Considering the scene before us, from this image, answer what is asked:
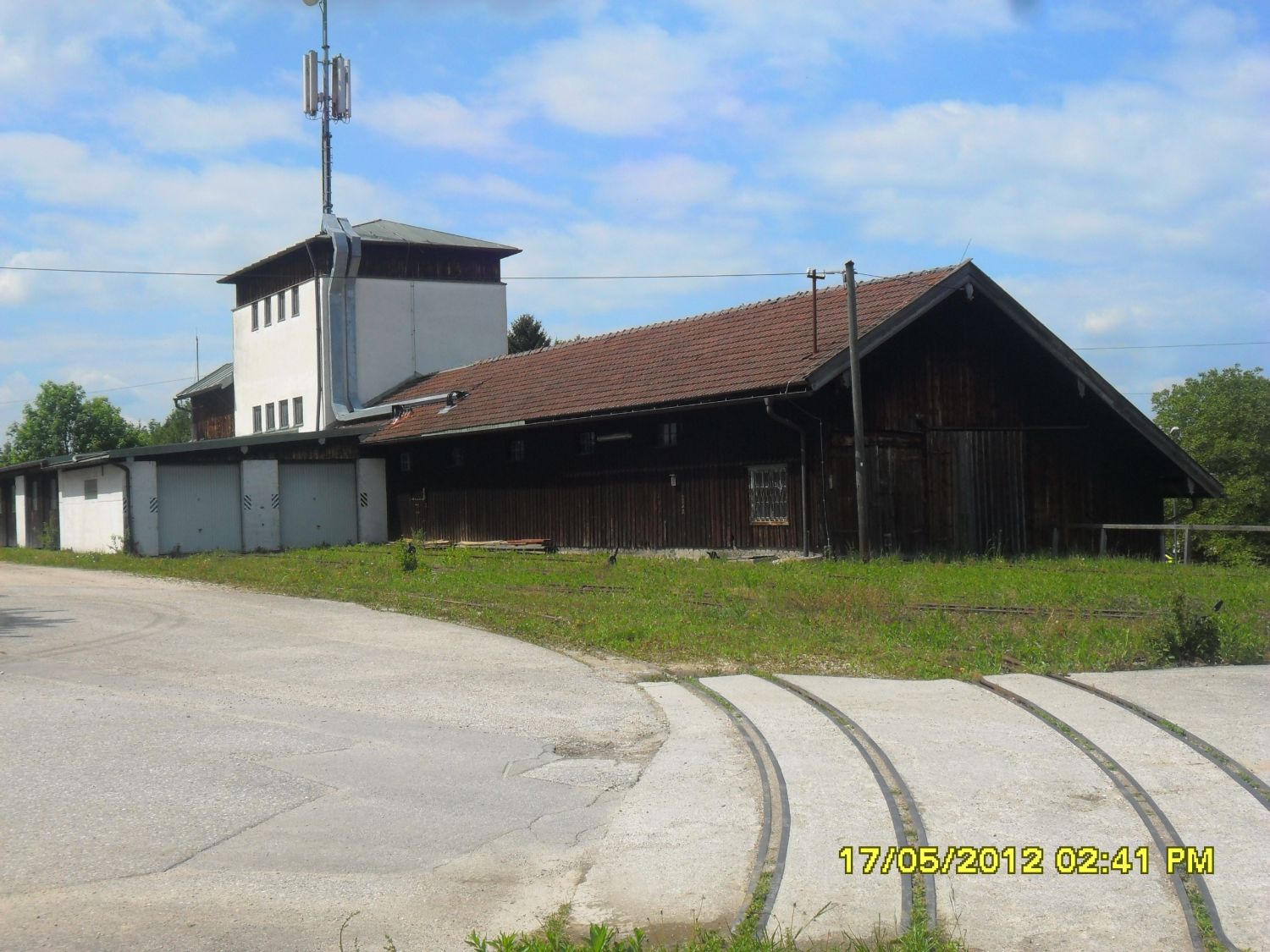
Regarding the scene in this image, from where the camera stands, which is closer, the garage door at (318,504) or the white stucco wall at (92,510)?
the white stucco wall at (92,510)

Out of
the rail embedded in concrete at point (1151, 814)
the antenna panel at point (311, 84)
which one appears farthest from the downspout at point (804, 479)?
the antenna panel at point (311, 84)

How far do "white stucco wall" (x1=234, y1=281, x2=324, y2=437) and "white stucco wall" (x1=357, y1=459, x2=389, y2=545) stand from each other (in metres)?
5.76

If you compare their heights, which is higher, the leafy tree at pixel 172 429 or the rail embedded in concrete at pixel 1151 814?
the leafy tree at pixel 172 429

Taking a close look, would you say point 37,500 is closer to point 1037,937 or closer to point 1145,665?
point 1145,665

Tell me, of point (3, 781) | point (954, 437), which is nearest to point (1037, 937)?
point (3, 781)

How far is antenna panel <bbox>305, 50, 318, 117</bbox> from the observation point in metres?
40.7

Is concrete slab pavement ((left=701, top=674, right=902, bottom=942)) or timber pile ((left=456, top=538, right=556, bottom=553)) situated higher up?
Answer: timber pile ((left=456, top=538, right=556, bottom=553))

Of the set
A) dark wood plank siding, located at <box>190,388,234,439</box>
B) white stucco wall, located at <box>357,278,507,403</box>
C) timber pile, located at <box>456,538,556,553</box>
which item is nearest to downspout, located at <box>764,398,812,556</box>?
timber pile, located at <box>456,538,556,553</box>

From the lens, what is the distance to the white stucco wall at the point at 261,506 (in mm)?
29875

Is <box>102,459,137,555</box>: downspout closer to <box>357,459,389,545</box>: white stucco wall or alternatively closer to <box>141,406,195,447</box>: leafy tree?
<box>357,459,389,545</box>: white stucco wall

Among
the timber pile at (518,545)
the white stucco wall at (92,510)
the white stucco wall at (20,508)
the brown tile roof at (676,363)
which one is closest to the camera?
the brown tile roof at (676,363)

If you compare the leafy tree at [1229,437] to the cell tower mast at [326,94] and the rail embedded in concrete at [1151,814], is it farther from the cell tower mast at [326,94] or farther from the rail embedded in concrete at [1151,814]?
the rail embedded in concrete at [1151,814]

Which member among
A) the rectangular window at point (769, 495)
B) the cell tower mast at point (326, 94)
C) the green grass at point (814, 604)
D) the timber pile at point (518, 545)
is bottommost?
the green grass at point (814, 604)

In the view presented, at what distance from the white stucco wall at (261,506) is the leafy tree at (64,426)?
39.8 meters
